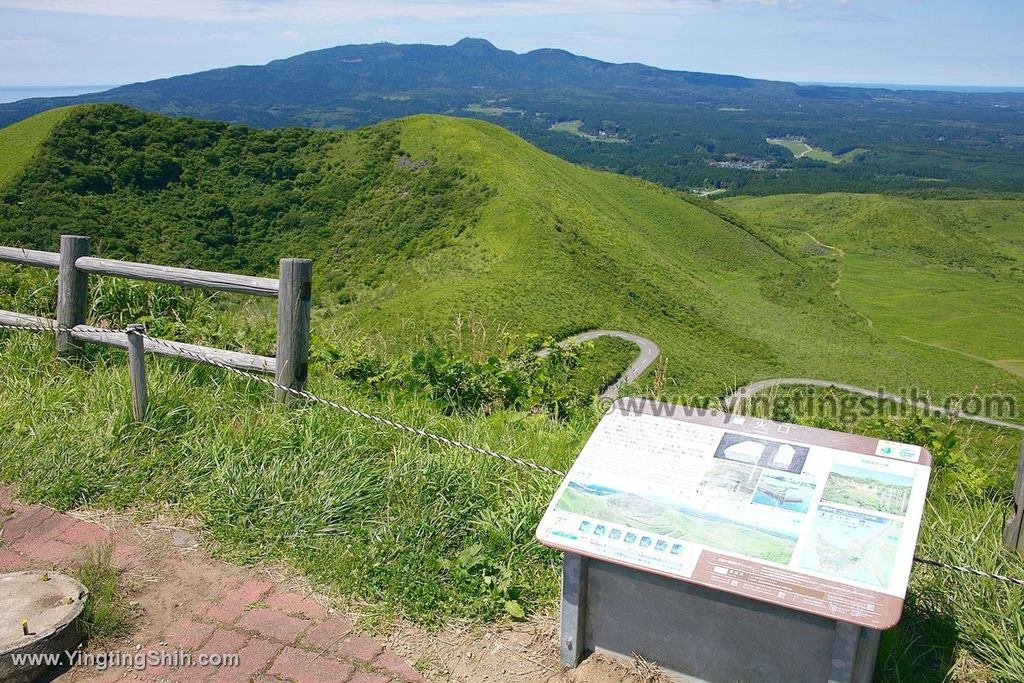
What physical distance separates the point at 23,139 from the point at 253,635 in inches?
2214

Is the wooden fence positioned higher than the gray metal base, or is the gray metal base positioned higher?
the wooden fence

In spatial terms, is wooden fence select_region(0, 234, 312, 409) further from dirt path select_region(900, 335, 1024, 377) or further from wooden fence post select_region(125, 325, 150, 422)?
dirt path select_region(900, 335, 1024, 377)

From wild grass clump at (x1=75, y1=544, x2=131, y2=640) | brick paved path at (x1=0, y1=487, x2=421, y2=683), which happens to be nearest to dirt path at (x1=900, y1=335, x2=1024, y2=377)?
brick paved path at (x1=0, y1=487, x2=421, y2=683)

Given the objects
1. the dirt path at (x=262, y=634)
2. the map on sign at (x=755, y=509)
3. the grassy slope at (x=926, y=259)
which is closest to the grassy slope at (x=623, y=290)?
the grassy slope at (x=926, y=259)

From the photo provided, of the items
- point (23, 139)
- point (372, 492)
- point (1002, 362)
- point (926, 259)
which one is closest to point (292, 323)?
point (372, 492)

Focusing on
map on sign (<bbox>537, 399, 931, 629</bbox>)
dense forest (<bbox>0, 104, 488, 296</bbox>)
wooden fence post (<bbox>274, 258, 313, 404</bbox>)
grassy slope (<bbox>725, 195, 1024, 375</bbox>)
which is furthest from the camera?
grassy slope (<bbox>725, 195, 1024, 375</bbox>)

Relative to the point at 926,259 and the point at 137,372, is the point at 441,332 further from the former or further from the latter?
the point at 926,259

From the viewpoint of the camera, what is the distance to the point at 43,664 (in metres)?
2.85

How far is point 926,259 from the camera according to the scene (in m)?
84.1

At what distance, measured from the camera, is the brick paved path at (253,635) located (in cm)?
288

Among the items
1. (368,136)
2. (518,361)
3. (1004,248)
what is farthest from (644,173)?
(518,361)

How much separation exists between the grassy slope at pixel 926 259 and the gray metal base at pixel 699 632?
5850cm

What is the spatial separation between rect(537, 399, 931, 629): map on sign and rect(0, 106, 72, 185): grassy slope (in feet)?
169

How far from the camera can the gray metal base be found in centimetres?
243
